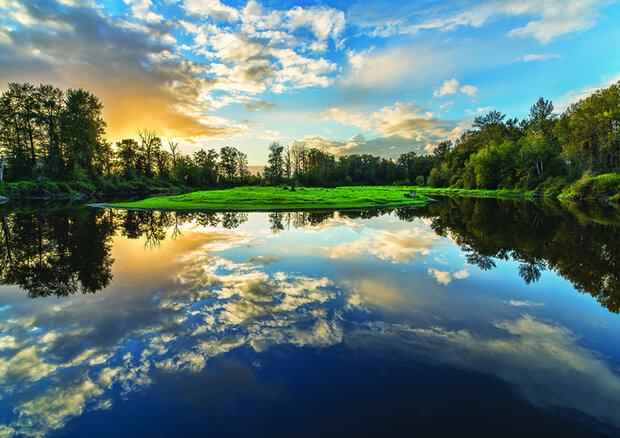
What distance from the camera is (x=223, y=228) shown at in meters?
19.7

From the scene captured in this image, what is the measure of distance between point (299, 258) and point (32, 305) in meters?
9.00

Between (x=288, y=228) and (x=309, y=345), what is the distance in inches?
581

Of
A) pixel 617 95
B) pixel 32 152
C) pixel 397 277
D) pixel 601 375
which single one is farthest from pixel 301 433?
pixel 617 95

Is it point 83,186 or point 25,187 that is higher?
point 83,186

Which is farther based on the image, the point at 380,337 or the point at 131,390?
the point at 380,337

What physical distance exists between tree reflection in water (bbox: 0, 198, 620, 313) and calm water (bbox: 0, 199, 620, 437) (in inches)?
5.7

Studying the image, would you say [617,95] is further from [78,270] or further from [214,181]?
[214,181]

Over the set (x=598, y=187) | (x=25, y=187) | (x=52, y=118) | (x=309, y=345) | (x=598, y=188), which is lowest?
(x=309, y=345)

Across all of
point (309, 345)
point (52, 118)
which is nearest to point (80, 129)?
point (52, 118)

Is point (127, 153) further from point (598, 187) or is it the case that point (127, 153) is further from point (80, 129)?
point (598, 187)

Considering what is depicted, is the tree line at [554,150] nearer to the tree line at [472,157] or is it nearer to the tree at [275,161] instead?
the tree line at [472,157]

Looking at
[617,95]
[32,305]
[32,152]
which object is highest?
[617,95]

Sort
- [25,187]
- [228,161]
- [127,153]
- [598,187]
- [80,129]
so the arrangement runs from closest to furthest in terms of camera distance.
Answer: [598,187]
[25,187]
[80,129]
[127,153]
[228,161]

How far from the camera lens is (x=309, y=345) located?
5.42 metres
